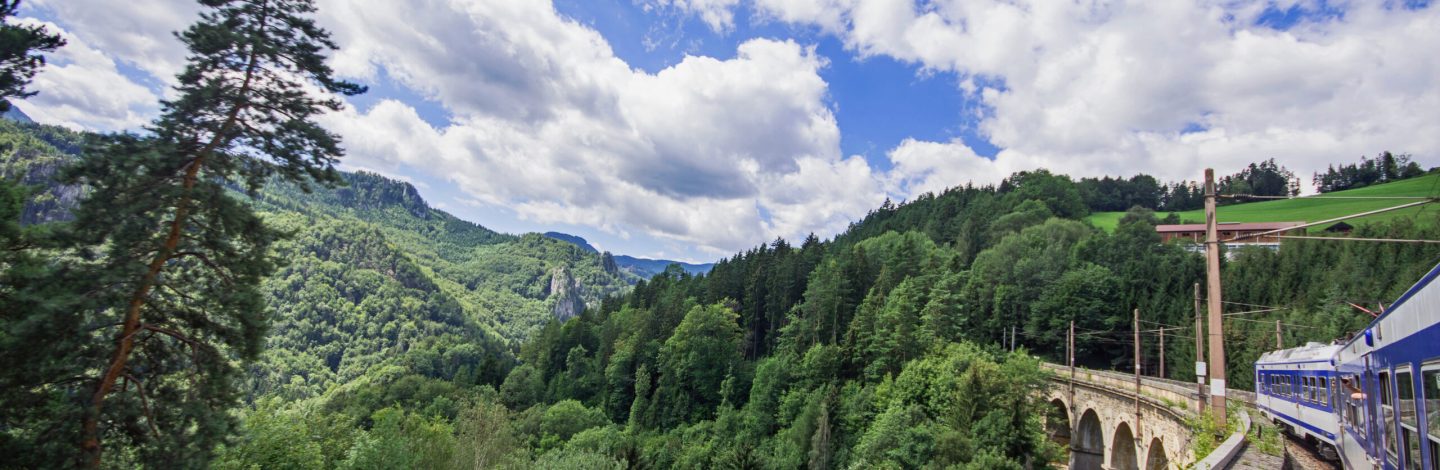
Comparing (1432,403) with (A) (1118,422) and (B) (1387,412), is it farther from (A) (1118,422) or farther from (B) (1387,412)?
(A) (1118,422)

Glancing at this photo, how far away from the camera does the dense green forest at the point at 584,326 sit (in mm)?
10930

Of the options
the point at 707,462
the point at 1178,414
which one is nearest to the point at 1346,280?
the point at 1178,414

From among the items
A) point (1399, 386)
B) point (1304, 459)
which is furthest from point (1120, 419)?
point (1399, 386)

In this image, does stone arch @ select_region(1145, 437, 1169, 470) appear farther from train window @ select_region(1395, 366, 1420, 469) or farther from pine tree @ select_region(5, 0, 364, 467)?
pine tree @ select_region(5, 0, 364, 467)

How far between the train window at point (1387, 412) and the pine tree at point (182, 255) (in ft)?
57.3

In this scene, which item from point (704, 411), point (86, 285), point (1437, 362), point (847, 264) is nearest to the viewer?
point (1437, 362)

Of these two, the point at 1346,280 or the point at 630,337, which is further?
the point at 630,337

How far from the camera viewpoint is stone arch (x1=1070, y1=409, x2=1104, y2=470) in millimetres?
32688

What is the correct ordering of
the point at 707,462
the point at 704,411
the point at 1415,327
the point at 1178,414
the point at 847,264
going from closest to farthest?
the point at 1415,327, the point at 1178,414, the point at 707,462, the point at 704,411, the point at 847,264

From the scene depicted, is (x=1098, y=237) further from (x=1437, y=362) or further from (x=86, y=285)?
(x=86, y=285)

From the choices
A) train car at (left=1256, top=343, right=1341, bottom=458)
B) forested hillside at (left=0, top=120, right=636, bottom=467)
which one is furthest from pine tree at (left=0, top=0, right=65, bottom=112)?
forested hillside at (left=0, top=120, right=636, bottom=467)

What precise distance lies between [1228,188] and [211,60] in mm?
149065

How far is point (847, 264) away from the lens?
225 feet

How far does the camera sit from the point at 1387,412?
27.1 ft
